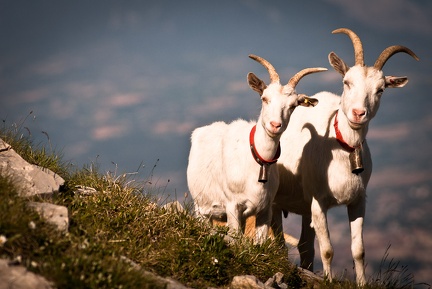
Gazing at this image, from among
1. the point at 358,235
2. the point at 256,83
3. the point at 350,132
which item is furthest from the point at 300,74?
the point at 358,235

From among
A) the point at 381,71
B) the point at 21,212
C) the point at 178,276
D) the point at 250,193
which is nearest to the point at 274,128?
the point at 250,193

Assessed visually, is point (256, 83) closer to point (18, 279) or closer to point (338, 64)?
point (338, 64)

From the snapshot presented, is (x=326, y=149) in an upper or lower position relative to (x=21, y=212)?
upper

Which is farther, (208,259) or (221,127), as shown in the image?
(221,127)

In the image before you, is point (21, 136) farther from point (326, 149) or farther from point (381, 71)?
point (381, 71)

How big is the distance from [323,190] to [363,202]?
30.0 inches

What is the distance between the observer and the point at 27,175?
9406 mm

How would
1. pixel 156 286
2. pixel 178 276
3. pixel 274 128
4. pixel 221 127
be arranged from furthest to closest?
1. pixel 221 127
2. pixel 274 128
3. pixel 178 276
4. pixel 156 286

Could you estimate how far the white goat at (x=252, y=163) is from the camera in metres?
10.0

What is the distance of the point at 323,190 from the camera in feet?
35.6

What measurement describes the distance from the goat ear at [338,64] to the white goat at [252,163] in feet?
0.77

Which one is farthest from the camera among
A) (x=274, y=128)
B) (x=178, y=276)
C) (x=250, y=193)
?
(x=250, y=193)

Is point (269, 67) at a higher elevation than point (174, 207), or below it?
higher

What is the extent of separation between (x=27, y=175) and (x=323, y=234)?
487 centimetres
